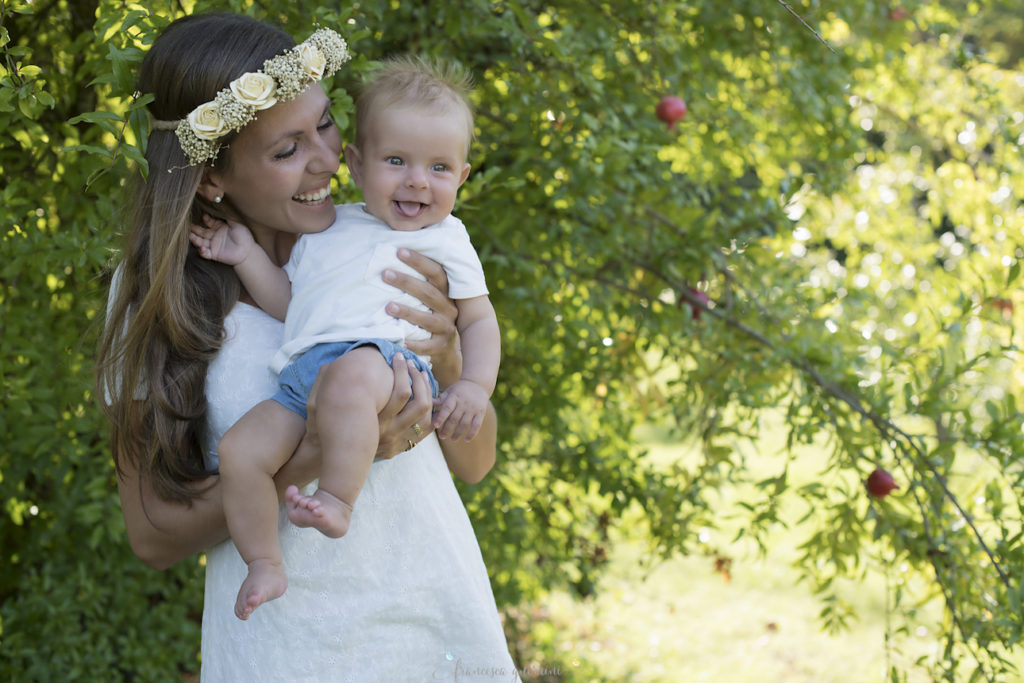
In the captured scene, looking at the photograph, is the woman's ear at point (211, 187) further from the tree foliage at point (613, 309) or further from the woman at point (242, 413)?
the tree foliage at point (613, 309)

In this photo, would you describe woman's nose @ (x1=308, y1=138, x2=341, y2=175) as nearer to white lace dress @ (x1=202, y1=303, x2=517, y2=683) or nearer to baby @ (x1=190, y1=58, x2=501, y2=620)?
baby @ (x1=190, y1=58, x2=501, y2=620)

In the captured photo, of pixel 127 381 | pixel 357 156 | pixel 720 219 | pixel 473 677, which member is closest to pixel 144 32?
pixel 357 156

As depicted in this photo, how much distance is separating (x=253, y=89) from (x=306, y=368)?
0.44 meters

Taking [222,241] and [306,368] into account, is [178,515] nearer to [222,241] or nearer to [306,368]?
[306,368]

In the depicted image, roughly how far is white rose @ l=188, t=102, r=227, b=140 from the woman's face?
0.23 ft

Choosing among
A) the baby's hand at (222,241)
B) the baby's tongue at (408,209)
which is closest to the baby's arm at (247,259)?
the baby's hand at (222,241)

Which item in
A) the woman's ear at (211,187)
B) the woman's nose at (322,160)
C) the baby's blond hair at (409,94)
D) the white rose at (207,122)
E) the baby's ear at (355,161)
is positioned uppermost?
the baby's blond hair at (409,94)

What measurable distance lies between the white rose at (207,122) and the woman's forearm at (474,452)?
0.64m

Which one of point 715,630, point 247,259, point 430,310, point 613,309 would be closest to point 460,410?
point 430,310

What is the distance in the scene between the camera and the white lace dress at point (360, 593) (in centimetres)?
148

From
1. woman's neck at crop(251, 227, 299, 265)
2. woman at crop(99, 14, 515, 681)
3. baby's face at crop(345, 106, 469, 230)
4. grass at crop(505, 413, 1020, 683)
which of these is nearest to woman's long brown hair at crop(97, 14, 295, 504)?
→ woman at crop(99, 14, 515, 681)

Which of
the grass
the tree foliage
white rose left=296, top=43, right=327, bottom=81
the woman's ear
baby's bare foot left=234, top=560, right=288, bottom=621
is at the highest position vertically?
white rose left=296, top=43, right=327, bottom=81

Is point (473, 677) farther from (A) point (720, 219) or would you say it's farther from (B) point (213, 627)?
(A) point (720, 219)

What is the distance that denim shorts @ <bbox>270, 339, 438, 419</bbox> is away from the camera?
4.70 ft
